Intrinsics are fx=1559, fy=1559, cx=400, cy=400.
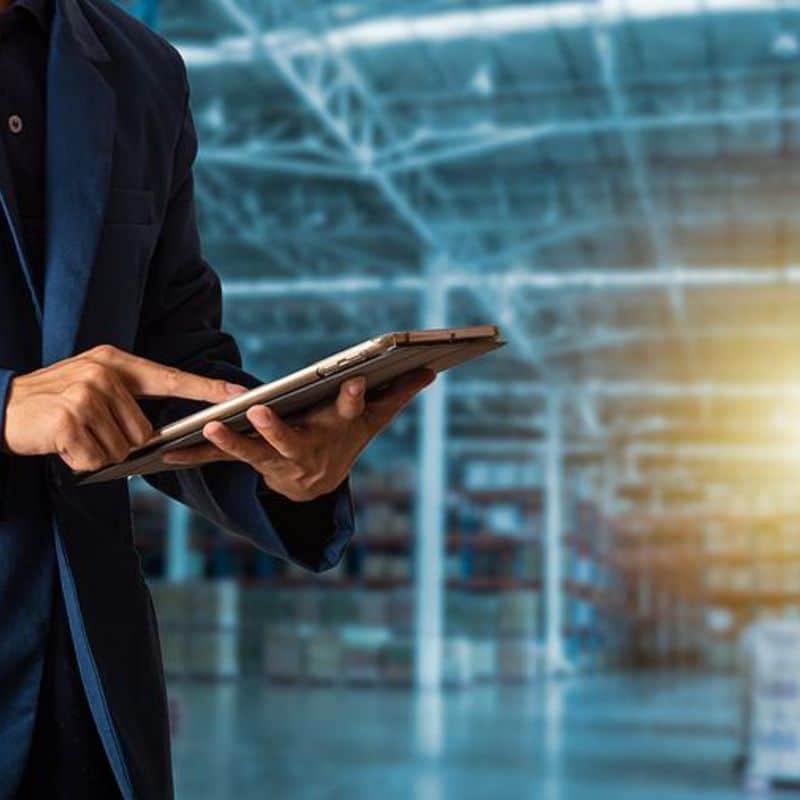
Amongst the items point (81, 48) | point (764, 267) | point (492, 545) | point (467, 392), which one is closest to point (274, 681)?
point (492, 545)

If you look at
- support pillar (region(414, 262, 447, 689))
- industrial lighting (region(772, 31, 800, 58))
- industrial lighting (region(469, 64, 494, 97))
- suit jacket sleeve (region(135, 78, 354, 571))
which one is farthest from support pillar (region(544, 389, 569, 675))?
suit jacket sleeve (region(135, 78, 354, 571))

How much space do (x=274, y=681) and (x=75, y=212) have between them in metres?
18.7

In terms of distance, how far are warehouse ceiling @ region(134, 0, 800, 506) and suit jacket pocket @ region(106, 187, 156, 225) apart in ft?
36.1

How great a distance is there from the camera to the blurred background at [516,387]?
11266 mm

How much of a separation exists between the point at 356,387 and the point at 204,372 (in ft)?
0.76

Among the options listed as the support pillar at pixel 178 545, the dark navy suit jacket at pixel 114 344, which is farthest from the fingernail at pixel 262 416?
the support pillar at pixel 178 545

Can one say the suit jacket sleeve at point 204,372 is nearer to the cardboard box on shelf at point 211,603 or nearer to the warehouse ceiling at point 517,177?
the warehouse ceiling at point 517,177

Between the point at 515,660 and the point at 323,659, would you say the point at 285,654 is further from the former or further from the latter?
the point at 515,660

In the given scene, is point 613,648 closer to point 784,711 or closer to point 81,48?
point 784,711

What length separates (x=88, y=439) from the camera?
2.97ft

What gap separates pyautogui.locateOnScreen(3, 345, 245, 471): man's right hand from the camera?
0.90 m

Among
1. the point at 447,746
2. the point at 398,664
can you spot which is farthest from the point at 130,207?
the point at 398,664

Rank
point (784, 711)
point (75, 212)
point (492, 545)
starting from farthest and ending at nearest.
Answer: point (492, 545) < point (784, 711) < point (75, 212)

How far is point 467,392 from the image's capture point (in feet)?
93.9
